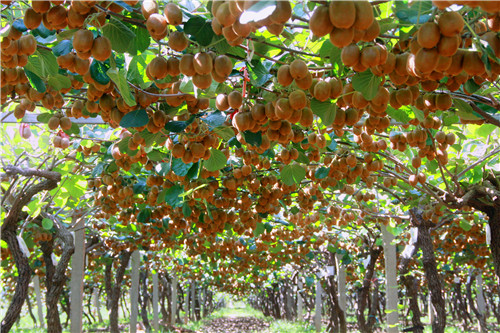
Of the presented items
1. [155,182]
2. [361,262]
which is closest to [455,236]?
[361,262]

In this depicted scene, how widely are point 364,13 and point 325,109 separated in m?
0.79

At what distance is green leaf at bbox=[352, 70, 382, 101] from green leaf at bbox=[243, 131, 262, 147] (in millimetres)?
671

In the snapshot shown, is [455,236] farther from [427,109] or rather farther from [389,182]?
[427,109]

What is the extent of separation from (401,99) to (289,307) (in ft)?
75.6

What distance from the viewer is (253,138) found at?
2135 mm

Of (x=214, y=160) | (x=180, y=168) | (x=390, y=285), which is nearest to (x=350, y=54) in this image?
(x=214, y=160)

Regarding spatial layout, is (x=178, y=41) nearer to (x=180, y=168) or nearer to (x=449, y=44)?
(x=449, y=44)

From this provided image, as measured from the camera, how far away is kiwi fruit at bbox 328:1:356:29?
1033 millimetres

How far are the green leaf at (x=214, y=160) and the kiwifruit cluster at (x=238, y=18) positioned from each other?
1.45m

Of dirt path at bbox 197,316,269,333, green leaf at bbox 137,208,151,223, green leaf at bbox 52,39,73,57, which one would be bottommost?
dirt path at bbox 197,316,269,333

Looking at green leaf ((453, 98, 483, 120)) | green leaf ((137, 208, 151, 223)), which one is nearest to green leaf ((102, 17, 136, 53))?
green leaf ((453, 98, 483, 120))

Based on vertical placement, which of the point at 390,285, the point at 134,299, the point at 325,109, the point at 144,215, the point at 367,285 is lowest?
the point at 134,299

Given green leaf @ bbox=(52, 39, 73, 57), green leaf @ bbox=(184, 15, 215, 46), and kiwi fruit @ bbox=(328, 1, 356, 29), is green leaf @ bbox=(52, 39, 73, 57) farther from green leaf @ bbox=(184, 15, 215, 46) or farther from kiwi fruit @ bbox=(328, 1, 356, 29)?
kiwi fruit @ bbox=(328, 1, 356, 29)

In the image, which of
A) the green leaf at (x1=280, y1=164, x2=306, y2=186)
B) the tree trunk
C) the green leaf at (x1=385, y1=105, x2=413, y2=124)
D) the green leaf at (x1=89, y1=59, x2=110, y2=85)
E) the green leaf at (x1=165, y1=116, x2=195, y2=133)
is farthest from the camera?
the tree trunk
